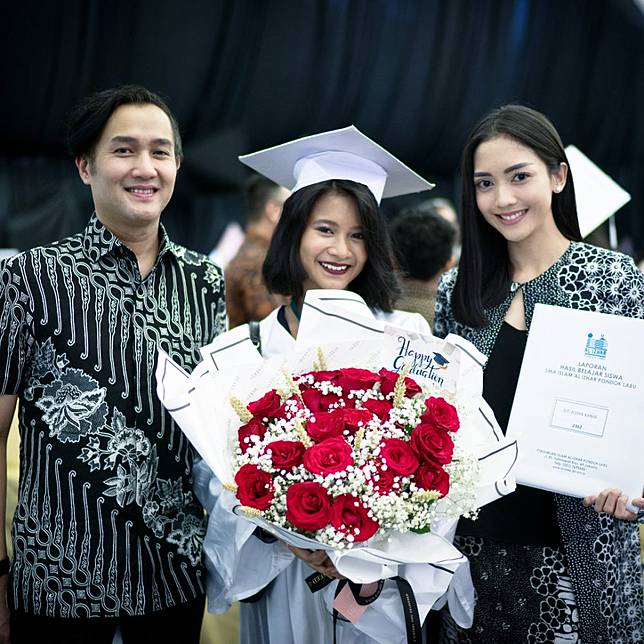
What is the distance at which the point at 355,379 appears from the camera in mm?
1848

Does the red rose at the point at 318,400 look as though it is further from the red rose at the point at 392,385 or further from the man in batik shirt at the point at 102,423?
the man in batik shirt at the point at 102,423

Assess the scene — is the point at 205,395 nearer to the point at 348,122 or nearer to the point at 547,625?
the point at 547,625

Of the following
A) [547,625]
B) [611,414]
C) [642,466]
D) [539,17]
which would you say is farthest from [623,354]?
[539,17]

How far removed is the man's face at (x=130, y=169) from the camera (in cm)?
219

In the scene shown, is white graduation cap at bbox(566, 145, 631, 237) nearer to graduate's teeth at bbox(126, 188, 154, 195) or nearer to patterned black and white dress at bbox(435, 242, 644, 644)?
patterned black and white dress at bbox(435, 242, 644, 644)

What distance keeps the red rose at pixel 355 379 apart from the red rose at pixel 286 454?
18 cm

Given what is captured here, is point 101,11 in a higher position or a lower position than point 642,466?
higher

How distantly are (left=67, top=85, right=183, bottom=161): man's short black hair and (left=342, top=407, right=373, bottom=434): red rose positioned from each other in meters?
1.03

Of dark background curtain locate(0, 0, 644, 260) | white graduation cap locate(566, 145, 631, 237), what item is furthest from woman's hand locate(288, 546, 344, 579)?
dark background curtain locate(0, 0, 644, 260)

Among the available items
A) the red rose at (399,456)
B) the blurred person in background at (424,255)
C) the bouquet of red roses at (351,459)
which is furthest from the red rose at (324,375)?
the blurred person in background at (424,255)

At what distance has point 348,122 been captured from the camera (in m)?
8.28

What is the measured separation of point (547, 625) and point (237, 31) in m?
6.36

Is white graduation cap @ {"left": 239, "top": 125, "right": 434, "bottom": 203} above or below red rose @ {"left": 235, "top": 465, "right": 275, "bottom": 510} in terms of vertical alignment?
above

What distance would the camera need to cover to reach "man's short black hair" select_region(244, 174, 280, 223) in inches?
177
